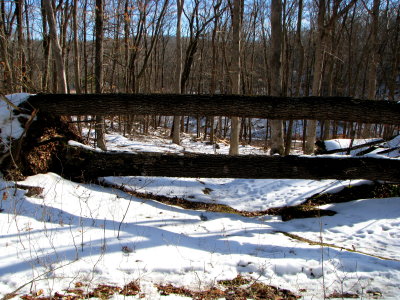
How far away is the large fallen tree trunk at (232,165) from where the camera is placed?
4914 mm

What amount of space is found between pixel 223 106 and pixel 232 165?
3.59 ft

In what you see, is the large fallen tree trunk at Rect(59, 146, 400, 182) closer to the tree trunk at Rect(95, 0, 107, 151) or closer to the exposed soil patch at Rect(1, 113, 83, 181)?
the exposed soil patch at Rect(1, 113, 83, 181)

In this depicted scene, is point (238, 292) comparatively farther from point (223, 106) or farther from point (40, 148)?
point (40, 148)

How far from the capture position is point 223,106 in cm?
506

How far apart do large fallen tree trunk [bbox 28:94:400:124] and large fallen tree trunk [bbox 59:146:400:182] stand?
77 centimetres

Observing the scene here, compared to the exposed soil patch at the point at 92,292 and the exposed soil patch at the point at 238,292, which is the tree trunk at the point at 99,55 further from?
the exposed soil patch at the point at 238,292

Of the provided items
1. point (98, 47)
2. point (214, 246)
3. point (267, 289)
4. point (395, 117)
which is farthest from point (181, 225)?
point (98, 47)

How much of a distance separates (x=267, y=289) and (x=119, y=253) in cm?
158

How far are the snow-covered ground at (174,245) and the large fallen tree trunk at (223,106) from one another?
1.37 meters

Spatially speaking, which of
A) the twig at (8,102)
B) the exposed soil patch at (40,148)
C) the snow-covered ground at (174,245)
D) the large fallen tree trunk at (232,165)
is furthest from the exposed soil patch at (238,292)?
the twig at (8,102)

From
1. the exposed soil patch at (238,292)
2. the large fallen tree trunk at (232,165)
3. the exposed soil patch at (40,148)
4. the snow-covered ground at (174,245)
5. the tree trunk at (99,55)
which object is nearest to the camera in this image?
the exposed soil patch at (238,292)

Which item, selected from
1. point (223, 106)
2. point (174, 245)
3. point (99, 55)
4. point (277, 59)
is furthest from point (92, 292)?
point (277, 59)

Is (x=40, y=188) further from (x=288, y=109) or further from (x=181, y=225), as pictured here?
(x=288, y=109)

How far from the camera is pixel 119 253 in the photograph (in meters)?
3.00
